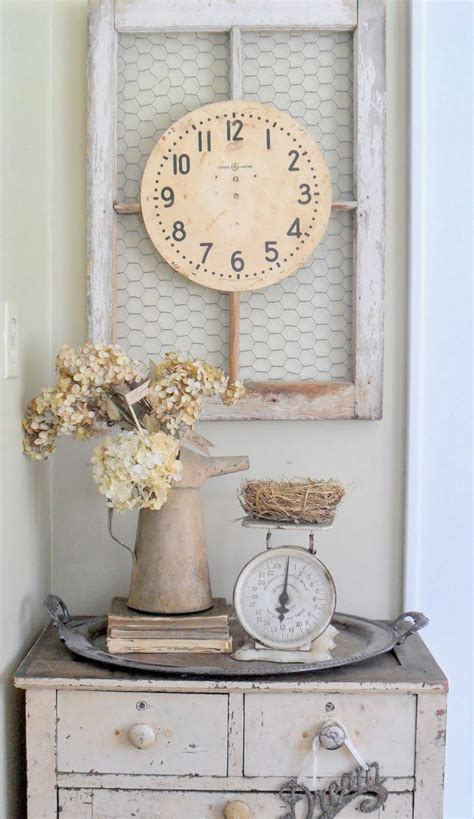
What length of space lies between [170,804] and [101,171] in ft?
4.06

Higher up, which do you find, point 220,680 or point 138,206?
point 138,206

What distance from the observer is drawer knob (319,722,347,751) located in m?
1.45

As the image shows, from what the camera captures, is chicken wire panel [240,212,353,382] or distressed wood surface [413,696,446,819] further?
chicken wire panel [240,212,353,382]

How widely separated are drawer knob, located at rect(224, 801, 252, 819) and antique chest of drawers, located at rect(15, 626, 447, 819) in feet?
0.05

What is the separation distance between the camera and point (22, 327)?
1668mm

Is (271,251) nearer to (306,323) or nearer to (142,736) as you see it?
(306,323)

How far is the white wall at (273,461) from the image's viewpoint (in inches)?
73.1

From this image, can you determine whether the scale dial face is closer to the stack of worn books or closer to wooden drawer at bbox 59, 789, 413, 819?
the stack of worn books

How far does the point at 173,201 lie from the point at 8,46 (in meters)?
0.44

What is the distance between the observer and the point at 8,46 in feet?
5.07

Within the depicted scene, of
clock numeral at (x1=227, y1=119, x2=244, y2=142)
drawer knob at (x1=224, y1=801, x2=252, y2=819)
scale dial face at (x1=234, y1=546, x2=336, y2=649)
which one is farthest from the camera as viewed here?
clock numeral at (x1=227, y1=119, x2=244, y2=142)

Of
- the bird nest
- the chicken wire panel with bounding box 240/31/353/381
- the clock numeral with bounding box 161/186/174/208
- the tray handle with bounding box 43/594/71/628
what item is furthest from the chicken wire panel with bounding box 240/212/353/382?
the tray handle with bounding box 43/594/71/628

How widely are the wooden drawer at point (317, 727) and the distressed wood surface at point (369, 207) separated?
61 cm

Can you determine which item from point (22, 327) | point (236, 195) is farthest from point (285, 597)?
point (236, 195)
